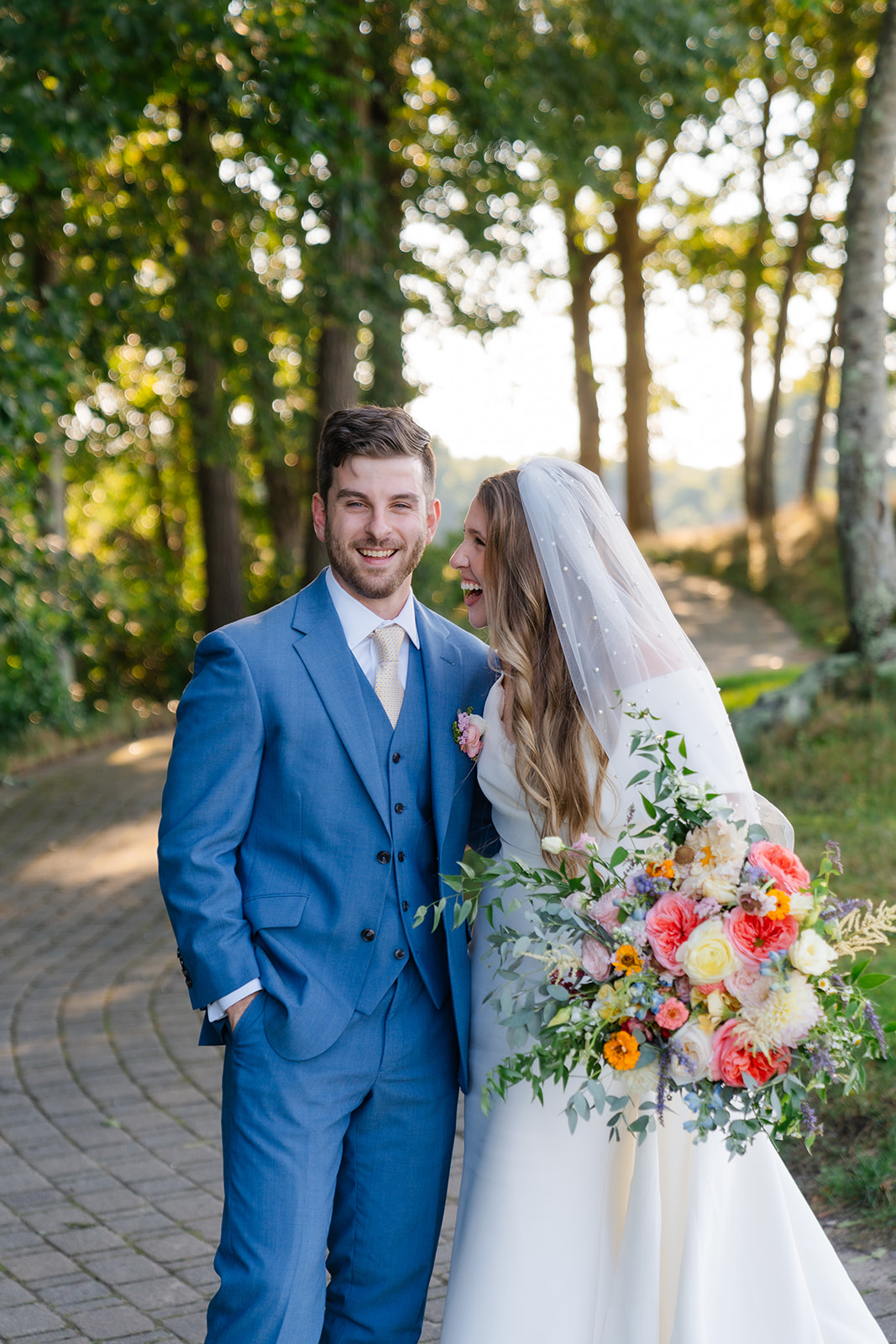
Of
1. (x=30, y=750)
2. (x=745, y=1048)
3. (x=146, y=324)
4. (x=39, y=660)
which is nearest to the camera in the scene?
(x=745, y=1048)

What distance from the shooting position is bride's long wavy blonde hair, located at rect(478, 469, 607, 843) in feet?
9.12

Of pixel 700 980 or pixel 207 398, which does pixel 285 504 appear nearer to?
pixel 207 398

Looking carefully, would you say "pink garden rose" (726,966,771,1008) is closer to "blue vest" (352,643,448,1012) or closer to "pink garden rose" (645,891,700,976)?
"pink garden rose" (645,891,700,976)

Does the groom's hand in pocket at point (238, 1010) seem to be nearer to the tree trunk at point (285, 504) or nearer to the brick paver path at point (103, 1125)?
the brick paver path at point (103, 1125)

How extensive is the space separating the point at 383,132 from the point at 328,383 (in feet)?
9.03

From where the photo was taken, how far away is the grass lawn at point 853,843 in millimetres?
4074

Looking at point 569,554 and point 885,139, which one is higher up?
point 885,139

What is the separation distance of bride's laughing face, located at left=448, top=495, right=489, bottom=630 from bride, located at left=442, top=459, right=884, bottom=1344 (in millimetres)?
141

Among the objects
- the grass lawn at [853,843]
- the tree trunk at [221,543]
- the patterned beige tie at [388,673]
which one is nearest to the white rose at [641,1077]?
the patterned beige tie at [388,673]

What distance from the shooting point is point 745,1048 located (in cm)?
226

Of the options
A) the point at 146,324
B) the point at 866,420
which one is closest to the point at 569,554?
the point at 866,420

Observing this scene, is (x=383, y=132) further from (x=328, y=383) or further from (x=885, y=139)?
(x=885, y=139)

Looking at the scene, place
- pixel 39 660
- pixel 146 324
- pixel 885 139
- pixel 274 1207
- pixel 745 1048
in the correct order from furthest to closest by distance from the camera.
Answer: pixel 39 660 → pixel 146 324 → pixel 885 139 → pixel 274 1207 → pixel 745 1048

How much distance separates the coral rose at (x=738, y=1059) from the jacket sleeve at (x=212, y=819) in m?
0.99
